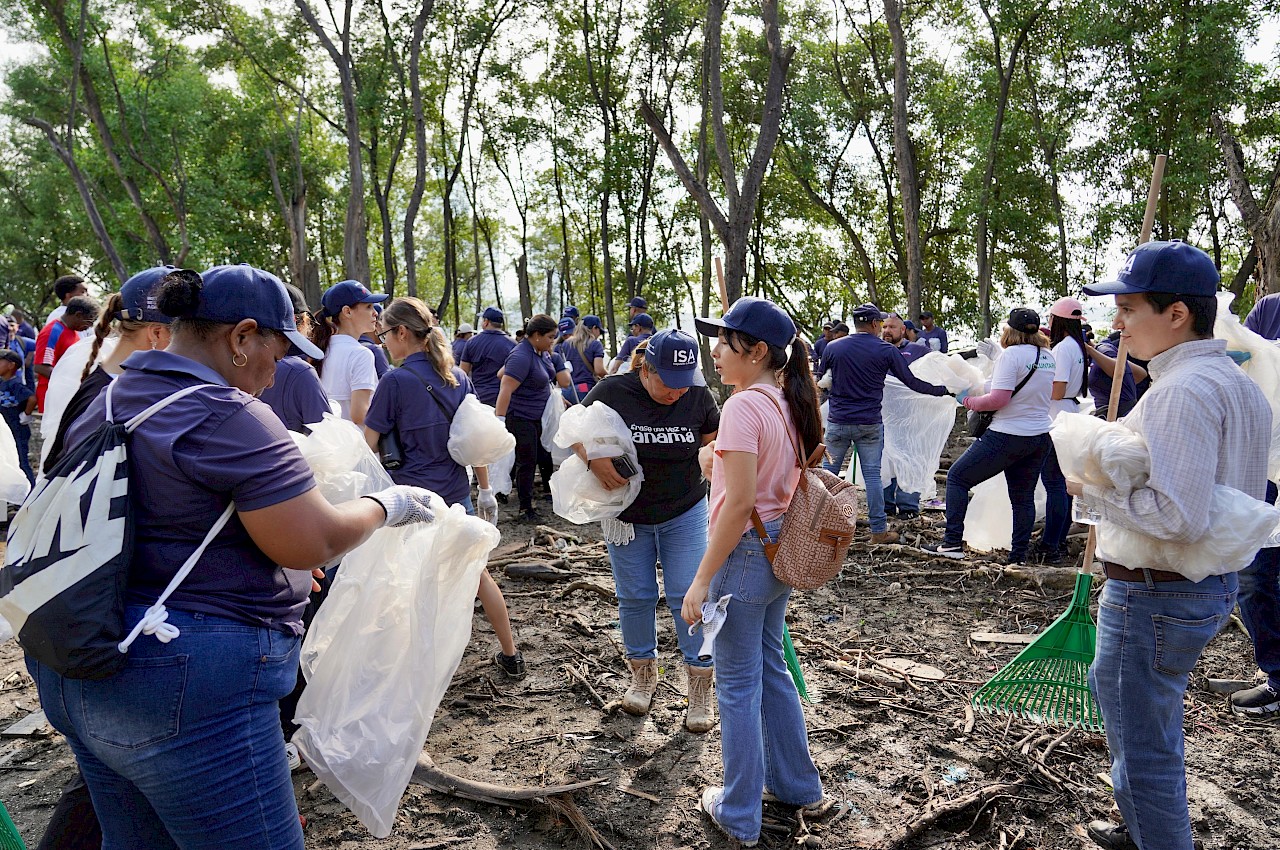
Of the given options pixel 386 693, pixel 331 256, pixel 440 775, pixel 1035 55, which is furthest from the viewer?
pixel 331 256

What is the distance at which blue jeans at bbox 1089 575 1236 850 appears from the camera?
237 cm

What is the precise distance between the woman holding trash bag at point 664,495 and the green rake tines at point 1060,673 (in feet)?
4.45

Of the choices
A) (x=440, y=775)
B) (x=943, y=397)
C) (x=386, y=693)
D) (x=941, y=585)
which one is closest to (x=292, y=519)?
(x=386, y=693)

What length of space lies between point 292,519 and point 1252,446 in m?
2.58

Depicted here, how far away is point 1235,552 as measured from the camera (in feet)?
7.49

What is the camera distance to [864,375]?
7.48 metres

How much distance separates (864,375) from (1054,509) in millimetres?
1888

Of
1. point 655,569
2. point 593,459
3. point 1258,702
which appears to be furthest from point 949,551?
point 593,459

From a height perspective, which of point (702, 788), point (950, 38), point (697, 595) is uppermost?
point (950, 38)

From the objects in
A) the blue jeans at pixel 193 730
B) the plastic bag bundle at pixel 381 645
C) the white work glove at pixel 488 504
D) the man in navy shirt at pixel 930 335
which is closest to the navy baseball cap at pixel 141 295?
the plastic bag bundle at pixel 381 645

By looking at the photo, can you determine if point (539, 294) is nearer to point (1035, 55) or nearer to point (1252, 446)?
point (1035, 55)

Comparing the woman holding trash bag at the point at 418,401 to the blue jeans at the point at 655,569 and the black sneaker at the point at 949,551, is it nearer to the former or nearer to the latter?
the blue jeans at the point at 655,569

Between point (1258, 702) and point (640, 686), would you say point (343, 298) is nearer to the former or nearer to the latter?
point (640, 686)

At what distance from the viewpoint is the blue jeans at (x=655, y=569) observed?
4086 mm
